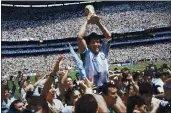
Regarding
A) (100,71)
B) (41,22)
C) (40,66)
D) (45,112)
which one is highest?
(41,22)

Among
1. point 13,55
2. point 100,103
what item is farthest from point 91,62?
point 13,55

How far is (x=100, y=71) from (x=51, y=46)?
2164 centimetres

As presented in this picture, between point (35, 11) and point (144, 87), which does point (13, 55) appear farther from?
point (144, 87)

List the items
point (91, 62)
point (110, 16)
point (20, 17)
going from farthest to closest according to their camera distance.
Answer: point (110, 16), point (20, 17), point (91, 62)

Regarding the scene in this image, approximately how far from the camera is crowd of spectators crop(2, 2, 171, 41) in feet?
81.5

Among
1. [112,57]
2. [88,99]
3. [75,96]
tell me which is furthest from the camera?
[112,57]

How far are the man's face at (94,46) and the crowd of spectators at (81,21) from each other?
2082 cm

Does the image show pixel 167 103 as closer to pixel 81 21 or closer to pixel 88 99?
pixel 88 99

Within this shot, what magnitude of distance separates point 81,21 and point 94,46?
2224cm

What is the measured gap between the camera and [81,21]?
84.2ft

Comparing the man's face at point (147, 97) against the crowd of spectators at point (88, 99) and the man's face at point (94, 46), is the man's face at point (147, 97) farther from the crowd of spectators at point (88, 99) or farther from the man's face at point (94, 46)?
the man's face at point (94, 46)

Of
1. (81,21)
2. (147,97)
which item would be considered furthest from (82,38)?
(81,21)

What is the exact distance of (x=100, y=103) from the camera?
2650mm

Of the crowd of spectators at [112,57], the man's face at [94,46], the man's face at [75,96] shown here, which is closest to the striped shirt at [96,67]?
the man's face at [94,46]
